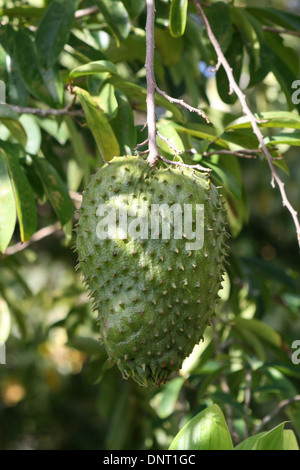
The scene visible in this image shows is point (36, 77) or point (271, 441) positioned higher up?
point (36, 77)

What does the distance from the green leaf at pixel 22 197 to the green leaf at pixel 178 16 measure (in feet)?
1.76

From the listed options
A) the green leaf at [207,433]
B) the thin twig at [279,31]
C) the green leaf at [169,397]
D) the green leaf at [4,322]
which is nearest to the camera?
the green leaf at [207,433]

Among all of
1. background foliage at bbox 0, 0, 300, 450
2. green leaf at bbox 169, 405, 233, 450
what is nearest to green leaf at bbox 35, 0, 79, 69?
background foliage at bbox 0, 0, 300, 450

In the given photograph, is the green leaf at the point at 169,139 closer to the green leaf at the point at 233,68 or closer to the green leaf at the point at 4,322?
the green leaf at the point at 233,68

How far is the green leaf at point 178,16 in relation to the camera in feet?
4.47

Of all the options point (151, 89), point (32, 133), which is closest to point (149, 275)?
point (151, 89)

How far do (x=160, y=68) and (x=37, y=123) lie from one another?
0.46 metres

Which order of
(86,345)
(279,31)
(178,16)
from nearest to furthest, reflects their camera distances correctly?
(178,16)
(279,31)
(86,345)

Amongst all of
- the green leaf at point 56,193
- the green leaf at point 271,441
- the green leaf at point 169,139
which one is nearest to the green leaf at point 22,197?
the green leaf at point 56,193

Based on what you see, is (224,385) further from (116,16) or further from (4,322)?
(116,16)

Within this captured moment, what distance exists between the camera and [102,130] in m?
1.38

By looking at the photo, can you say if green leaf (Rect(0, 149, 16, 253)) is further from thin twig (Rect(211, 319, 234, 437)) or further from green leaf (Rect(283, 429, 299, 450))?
thin twig (Rect(211, 319, 234, 437))

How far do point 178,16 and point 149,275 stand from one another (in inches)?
25.9

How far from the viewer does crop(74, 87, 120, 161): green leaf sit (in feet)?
4.51
